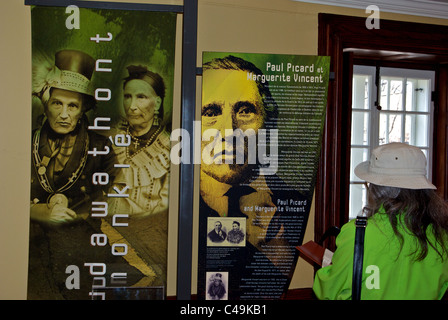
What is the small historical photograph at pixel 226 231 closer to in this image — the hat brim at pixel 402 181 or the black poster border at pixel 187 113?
the black poster border at pixel 187 113

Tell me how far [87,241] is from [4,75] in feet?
4.19

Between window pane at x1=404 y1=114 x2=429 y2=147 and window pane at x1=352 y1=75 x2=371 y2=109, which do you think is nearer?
window pane at x1=352 y1=75 x2=371 y2=109

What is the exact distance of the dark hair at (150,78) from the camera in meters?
2.88

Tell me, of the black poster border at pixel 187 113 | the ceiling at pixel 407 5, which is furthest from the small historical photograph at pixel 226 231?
the ceiling at pixel 407 5

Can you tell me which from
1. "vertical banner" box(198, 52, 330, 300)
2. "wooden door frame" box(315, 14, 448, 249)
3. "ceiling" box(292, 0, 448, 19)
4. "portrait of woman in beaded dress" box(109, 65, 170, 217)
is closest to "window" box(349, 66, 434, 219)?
"wooden door frame" box(315, 14, 448, 249)

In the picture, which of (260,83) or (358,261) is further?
(260,83)

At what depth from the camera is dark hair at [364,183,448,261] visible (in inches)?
59.8

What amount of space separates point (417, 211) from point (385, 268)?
0.23 meters

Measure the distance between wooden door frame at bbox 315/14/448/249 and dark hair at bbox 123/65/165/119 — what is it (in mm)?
1353

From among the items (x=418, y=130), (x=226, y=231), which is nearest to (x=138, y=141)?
(x=226, y=231)

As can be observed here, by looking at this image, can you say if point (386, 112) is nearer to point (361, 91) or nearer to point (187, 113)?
point (361, 91)

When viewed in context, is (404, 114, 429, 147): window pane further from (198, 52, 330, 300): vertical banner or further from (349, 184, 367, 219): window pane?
(198, 52, 330, 300): vertical banner

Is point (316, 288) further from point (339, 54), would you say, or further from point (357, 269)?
point (339, 54)

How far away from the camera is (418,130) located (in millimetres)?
4195
